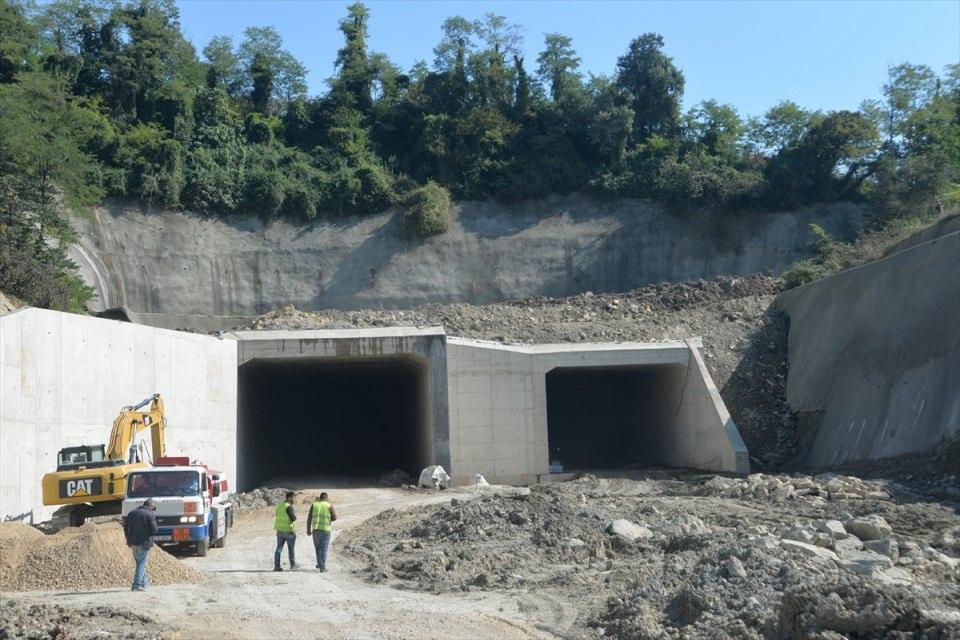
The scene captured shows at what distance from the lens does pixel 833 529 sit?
698 inches

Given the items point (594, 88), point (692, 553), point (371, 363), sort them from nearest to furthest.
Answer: point (692, 553) < point (371, 363) < point (594, 88)

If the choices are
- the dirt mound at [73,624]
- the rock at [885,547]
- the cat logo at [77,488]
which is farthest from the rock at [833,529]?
the cat logo at [77,488]

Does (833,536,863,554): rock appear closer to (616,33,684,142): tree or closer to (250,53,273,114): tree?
(616,33,684,142): tree

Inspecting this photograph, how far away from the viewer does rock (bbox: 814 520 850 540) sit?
17.4 m

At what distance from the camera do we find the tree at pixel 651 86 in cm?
5978

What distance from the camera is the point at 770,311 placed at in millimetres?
40281

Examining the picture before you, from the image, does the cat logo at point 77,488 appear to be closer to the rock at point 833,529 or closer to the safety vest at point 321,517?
the safety vest at point 321,517

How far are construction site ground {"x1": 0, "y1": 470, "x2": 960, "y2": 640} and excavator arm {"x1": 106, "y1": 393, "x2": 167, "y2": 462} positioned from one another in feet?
9.18

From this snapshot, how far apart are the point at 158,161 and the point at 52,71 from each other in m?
9.77

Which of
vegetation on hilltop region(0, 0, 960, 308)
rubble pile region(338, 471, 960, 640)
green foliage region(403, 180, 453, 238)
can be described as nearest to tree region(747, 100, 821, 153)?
vegetation on hilltop region(0, 0, 960, 308)

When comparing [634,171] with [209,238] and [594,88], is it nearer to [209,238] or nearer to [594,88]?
[594,88]

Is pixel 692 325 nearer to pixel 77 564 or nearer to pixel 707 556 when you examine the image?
pixel 707 556

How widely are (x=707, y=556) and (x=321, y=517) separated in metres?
6.16

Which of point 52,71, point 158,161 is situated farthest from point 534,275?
point 52,71
